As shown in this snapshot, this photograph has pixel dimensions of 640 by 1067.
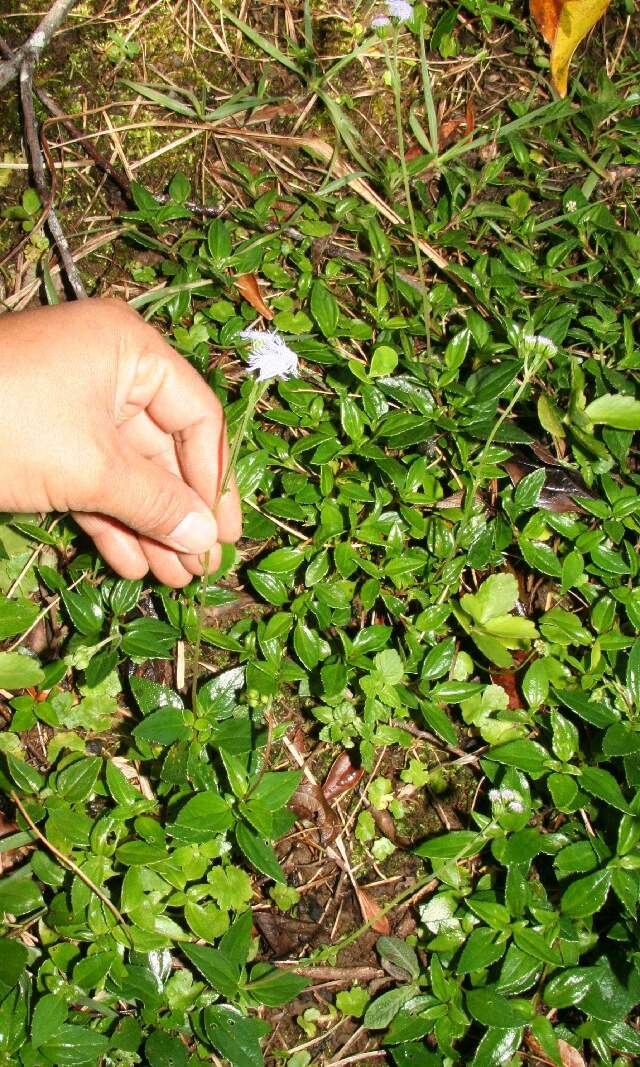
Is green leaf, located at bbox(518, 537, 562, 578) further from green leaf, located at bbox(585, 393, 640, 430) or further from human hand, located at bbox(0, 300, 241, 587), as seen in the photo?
human hand, located at bbox(0, 300, 241, 587)

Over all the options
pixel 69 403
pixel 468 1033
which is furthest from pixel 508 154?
pixel 468 1033

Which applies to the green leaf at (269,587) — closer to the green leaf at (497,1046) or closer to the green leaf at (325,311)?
the green leaf at (325,311)

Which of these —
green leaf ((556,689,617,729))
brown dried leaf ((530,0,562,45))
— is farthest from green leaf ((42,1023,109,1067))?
brown dried leaf ((530,0,562,45))

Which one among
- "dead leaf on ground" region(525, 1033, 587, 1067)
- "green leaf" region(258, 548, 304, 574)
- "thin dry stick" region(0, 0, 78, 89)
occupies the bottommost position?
"dead leaf on ground" region(525, 1033, 587, 1067)

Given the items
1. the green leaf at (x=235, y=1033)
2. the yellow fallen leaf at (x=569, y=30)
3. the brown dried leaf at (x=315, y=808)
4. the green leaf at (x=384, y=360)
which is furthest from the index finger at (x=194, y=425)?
the yellow fallen leaf at (x=569, y=30)

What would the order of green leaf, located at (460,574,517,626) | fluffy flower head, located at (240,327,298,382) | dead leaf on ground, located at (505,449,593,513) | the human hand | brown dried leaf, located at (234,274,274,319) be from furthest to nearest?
brown dried leaf, located at (234,274,274,319) → dead leaf on ground, located at (505,449,593,513) → green leaf, located at (460,574,517,626) → fluffy flower head, located at (240,327,298,382) → the human hand

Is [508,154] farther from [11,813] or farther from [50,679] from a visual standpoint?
[11,813]

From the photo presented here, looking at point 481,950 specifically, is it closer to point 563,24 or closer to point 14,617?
point 14,617
